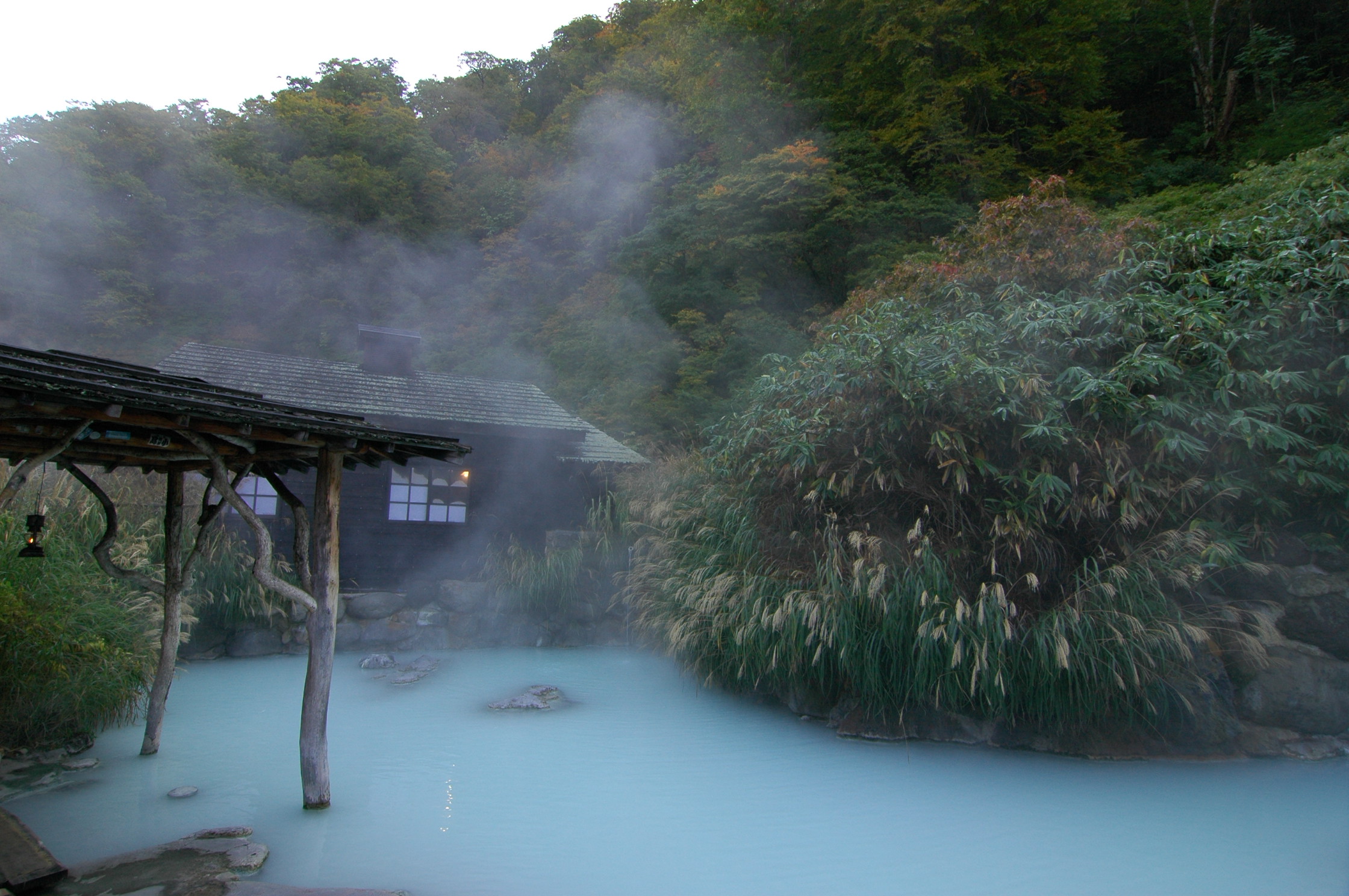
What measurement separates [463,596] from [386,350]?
4.59 metres

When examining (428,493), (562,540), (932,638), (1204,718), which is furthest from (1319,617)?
(428,493)

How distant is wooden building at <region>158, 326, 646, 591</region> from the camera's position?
1016 cm

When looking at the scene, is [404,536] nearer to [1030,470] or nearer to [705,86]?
[1030,470]

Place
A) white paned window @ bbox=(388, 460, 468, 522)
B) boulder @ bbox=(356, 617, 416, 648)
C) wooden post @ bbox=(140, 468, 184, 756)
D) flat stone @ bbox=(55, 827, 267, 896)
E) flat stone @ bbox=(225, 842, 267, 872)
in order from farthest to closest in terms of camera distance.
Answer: white paned window @ bbox=(388, 460, 468, 522)
boulder @ bbox=(356, 617, 416, 648)
wooden post @ bbox=(140, 468, 184, 756)
flat stone @ bbox=(225, 842, 267, 872)
flat stone @ bbox=(55, 827, 267, 896)

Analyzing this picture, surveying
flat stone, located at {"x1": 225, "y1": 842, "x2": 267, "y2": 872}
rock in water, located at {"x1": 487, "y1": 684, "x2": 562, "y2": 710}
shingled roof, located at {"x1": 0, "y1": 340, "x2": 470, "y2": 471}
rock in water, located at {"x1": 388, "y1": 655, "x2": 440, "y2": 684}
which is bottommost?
rock in water, located at {"x1": 388, "y1": 655, "x2": 440, "y2": 684}

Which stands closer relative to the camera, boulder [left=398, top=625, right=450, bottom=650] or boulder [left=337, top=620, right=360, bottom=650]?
boulder [left=337, top=620, right=360, bottom=650]

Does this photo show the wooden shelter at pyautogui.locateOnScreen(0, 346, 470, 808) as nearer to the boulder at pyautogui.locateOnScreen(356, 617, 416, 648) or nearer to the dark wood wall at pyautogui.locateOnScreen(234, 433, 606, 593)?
the boulder at pyautogui.locateOnScreen(356, 617, 416, 648)

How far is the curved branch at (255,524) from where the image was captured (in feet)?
11.9

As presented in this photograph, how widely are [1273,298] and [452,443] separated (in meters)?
6.61

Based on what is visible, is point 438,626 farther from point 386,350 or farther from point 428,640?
point 386,350

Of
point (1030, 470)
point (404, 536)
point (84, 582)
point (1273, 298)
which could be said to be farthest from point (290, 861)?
point (1273, 298)

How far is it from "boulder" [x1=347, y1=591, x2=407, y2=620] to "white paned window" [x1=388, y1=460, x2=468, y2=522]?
152 cm

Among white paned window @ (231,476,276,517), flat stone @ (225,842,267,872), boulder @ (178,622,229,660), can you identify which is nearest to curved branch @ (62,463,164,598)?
flat stone @ (225,842,267,872)

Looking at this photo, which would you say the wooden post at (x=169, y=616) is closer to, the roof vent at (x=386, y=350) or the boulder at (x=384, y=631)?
the boulder at (x=384, y=631)
